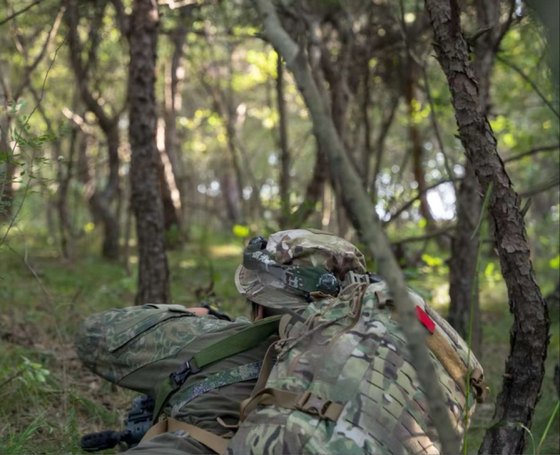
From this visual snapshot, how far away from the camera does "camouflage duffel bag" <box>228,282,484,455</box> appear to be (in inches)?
86.3

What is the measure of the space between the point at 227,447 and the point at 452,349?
0.77m

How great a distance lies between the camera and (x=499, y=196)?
296 centimetres

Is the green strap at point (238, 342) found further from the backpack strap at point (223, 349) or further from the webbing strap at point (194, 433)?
the webbing strap at point (194, 433)

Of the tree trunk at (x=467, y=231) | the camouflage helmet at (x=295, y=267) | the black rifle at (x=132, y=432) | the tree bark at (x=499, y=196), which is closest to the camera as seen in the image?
the camouflage helmet at (x=295, y=267)

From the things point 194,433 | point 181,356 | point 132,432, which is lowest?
point 132,432

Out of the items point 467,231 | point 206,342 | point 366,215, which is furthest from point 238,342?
point 467,231

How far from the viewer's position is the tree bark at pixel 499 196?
9.70ft

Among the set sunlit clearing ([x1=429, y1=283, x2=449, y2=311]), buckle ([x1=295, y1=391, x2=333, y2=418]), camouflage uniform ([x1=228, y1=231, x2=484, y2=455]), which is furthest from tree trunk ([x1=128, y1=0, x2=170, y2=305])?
sunlit clearing ([x1=429, y1=283, x2=449, y2=311])

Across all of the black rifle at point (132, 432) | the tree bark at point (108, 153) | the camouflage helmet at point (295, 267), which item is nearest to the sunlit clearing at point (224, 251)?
the tree bark at point (108, 153)

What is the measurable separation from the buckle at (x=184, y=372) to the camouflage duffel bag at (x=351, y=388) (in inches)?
14.3

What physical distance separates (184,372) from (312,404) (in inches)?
26.0

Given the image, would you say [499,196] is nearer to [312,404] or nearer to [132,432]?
[312,404]

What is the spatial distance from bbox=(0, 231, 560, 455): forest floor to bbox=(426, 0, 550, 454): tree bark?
35 cm

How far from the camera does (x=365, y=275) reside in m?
2.76
